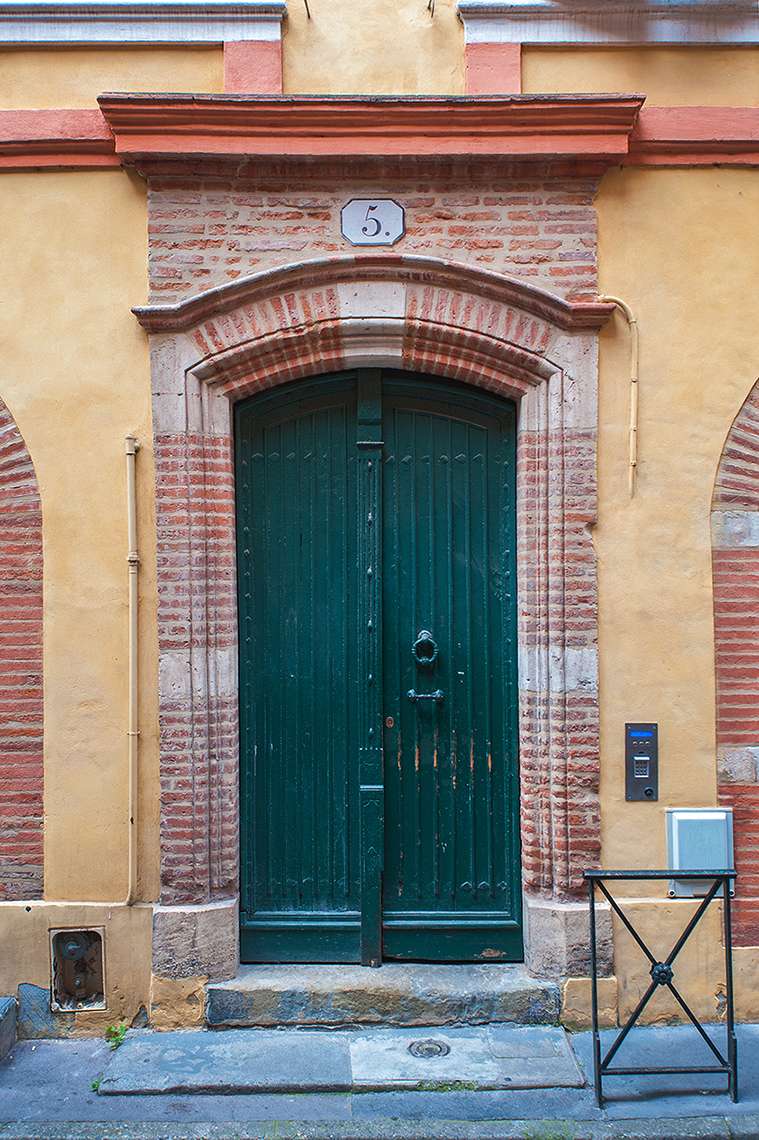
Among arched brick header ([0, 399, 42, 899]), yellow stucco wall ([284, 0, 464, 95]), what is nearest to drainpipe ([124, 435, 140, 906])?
arched brick header ([0, 399, 42, 899])

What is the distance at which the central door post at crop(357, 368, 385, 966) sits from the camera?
4.88 meters

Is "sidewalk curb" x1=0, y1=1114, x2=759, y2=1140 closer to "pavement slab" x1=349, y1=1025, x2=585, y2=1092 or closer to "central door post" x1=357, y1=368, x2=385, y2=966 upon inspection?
"pavement slab" x1=349, y1=1025, x2=585, y2=1092

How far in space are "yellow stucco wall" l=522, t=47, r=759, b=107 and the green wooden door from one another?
1.65m

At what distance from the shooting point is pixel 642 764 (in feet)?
15.4

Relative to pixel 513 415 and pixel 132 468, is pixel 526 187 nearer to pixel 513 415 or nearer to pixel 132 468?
pixel 513 415

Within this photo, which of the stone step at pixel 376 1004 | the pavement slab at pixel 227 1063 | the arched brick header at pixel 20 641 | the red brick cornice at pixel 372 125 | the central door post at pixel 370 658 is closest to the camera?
the pavement slab at pixel 227 1063

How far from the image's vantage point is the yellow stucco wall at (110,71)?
4.76m

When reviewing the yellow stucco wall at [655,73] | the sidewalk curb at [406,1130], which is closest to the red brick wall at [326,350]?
the yellow stucco wall at [655,73]

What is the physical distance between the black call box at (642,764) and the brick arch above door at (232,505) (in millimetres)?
177

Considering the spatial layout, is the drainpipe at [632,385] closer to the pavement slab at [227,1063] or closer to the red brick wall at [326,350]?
the red brick wall at [326,350]

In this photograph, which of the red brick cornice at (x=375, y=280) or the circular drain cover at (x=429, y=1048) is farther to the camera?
the red brick cornice at (x=375, y=280)

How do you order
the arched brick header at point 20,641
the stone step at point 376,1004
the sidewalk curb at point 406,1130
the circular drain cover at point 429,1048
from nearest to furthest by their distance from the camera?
the sidewalk curb at point 406,1130
the circular drain cover at point 429,1048
the stone step at point 376,1004
the arched brick header at point 20,641

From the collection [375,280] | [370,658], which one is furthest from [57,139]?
[370,658]

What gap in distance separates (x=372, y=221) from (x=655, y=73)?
1641mm
